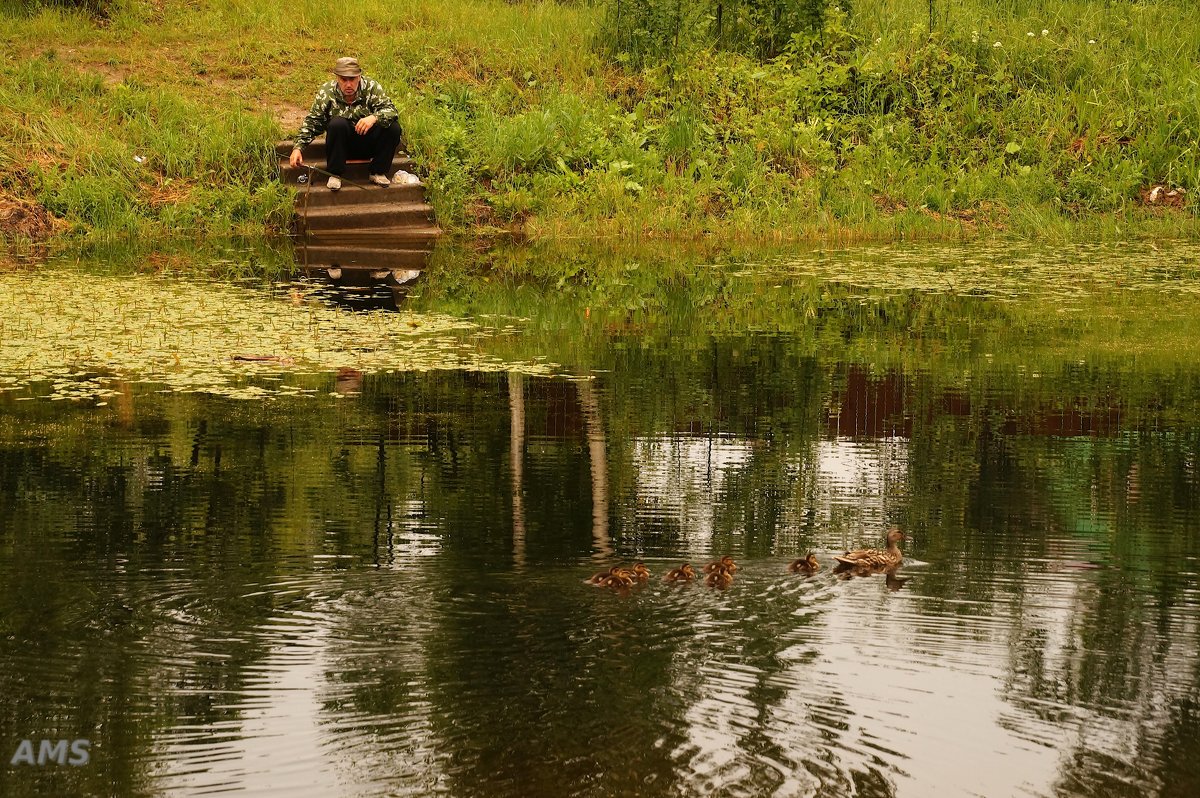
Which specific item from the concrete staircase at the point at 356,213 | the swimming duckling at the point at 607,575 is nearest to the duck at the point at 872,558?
the swimming duckling at the point at 607,575

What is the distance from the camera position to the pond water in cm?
446

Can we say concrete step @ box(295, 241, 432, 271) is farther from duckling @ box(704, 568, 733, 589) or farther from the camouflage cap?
duckling @ box(704, 568, 733, 589)

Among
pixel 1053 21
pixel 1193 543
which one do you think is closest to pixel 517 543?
pixel 1193 543

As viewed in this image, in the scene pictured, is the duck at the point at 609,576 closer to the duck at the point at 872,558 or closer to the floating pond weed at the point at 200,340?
the duck at the point at 872,558

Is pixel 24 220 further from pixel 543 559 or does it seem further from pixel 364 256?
pixel 543 559

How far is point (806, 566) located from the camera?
5.87m

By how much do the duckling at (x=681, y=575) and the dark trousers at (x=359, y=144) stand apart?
10.6 m

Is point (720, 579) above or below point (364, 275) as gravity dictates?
below

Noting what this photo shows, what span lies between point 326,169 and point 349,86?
3.43 ft

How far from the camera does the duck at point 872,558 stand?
5.82m

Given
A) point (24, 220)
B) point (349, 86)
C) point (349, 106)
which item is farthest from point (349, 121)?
point (24, 220)

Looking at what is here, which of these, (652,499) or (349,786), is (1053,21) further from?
(349,786)

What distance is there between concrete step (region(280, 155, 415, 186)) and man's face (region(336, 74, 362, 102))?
0.85 metres

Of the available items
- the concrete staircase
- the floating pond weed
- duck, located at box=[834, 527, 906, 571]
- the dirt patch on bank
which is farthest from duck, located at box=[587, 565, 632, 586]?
the dirt patch on bank
